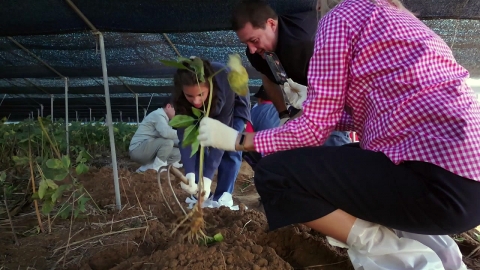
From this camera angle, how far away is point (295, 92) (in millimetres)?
2008

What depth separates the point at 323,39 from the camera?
3.58 feet

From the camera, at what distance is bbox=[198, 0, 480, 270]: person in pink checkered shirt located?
3.25 feet

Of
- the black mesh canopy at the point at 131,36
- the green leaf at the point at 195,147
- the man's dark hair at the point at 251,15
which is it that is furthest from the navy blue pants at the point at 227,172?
the green leaf at the point at 195,147

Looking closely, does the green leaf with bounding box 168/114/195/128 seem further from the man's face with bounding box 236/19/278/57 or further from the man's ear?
the man's ear

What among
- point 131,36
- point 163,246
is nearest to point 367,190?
point 163,246

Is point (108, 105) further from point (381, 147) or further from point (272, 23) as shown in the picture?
point (381, 147)

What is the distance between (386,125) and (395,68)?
0.48ft

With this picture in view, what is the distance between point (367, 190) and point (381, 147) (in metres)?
0.12

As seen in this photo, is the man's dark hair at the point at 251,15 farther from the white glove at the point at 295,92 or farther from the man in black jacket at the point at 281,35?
the white glove at the point at 295,92

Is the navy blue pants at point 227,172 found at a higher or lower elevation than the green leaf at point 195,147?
lower

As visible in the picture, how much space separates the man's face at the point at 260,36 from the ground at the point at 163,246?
2.41 feet

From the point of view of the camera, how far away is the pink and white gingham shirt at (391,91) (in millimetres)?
978

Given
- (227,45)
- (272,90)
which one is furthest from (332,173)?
(227,45)

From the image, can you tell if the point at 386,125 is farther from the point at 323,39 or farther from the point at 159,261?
the point at 159,261
